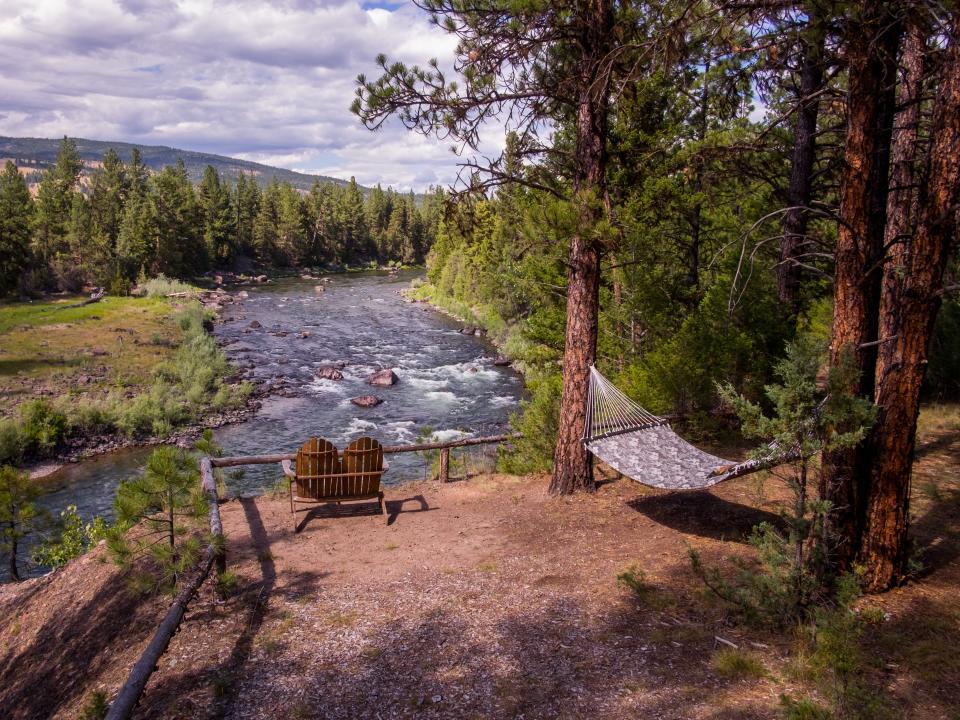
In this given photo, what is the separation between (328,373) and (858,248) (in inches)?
843

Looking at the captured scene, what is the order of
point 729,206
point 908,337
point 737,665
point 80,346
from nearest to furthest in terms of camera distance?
point 737,665
point 908,337
point 729,206
point 80,346

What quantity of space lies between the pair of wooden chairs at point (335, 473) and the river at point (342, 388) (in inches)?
184

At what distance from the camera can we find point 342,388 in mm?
22516

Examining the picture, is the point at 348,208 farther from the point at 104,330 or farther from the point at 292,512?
the point at 292,512

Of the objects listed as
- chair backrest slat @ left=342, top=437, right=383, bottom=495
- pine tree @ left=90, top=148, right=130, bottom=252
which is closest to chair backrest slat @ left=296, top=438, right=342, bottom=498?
chair backrest slat @ left=342, top=437, right=383, bottom=495

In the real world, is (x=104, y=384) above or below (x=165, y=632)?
below

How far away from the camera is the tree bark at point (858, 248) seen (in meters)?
4.71

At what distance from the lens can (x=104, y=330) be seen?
29516 millimetres

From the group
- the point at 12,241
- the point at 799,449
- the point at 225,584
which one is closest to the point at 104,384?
the point at 225,584

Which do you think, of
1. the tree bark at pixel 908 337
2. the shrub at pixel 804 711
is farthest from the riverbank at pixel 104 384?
the tree bark at pixel 908 337

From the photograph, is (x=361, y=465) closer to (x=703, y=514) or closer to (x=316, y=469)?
(x=316, y=469)

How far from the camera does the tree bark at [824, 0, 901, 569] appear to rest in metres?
4.71

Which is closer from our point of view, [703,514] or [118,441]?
[703,514]

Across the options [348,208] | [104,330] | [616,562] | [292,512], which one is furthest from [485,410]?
[348,208]
